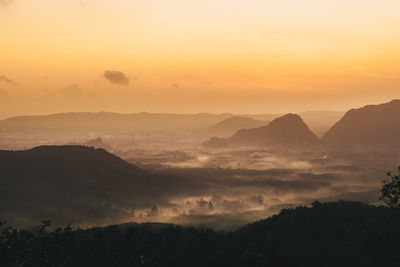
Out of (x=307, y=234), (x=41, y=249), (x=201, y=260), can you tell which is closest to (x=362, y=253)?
(x=307, y=234)

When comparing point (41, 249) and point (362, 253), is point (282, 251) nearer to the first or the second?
point (362, 253)

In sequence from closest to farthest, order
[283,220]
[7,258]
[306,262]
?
[7,258] → [306,262] → [283,220]

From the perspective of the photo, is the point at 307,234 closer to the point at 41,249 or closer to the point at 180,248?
the point at 180,248

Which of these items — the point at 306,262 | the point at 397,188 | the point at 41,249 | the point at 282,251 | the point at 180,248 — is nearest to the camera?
the point at 41,249

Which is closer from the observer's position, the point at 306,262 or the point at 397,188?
the point at 397,188

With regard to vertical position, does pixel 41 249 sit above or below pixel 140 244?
above

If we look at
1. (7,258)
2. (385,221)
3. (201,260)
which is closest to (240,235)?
(201,260)

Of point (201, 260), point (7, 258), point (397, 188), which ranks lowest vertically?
point (201, 260)
